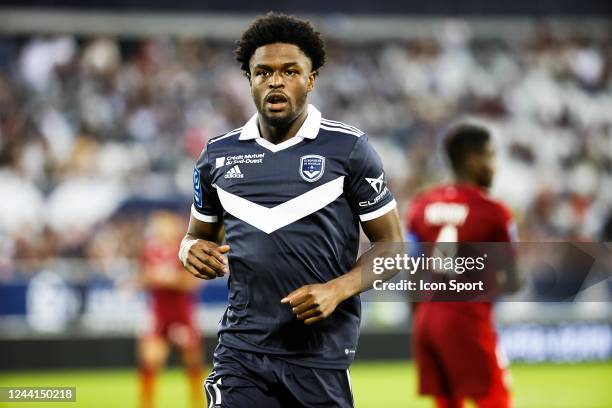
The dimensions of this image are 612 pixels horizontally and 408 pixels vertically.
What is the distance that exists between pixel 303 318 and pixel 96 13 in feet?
54.1

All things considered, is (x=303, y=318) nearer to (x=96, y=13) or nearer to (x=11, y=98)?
(x=11, y=98)

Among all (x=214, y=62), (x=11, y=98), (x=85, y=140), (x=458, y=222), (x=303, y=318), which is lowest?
(x=303, y=318)

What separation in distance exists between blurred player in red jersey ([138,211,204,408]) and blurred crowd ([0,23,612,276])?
3388 mm

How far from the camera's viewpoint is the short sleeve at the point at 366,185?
3.98 metres

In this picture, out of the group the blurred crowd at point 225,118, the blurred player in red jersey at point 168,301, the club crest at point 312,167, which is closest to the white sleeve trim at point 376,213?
the club crest at point 312,167

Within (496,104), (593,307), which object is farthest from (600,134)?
(593,307)

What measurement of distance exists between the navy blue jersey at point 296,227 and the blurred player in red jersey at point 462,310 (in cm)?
205

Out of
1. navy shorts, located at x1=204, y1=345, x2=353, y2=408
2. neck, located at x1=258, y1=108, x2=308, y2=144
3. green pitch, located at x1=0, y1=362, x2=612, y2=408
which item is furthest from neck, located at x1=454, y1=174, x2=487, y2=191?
green pitch, located at x1=0, y1=362, x2=612, y2=408

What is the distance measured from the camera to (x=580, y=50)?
67.9 ft

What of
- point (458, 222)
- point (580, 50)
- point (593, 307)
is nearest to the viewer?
point (458, 222)

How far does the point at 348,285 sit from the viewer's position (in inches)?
151

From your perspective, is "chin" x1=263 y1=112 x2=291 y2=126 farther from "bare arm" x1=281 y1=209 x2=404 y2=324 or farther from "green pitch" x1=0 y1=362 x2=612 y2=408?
"green pitch" x1=0 y1=362 x2=612 y2=408

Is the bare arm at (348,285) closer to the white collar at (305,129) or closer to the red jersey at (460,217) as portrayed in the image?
the white collar at (305,129)

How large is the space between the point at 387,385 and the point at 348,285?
8.62m
